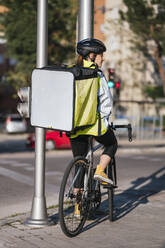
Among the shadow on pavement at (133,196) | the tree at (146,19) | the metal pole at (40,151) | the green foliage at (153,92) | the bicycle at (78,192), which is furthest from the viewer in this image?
the green foliage at (153,92)

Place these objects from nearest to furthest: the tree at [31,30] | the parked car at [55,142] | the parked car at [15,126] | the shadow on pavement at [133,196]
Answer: the shadow on pavement at [133,196] → the parked car at [55,142] → the tree at [31,30] → the parked car at [15,126]

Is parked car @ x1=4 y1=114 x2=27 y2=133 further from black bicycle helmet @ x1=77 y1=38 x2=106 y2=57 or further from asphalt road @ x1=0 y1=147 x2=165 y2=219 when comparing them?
black bicycle helmet @ x1=77 y1=38 x2=106 y2=57

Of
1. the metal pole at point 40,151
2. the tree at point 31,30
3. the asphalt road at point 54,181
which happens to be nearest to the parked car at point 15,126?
the tree at point 31,30

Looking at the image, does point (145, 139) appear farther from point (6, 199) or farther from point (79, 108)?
point (79, 108)

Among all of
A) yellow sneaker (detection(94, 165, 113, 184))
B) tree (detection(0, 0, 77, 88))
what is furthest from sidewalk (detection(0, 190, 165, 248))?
tree (detection(0, 0, 77, 88))

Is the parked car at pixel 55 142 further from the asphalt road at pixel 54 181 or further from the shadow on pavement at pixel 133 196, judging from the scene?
the shadow on pavement at pixel 133 196

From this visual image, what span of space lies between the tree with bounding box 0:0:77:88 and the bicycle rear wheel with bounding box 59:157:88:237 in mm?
27269

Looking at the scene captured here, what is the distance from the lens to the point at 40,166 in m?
5.85

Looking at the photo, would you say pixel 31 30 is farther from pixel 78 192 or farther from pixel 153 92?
pixel 78 192

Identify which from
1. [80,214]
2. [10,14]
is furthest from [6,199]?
[10,14]

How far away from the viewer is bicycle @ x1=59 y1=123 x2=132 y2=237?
5.12 metres

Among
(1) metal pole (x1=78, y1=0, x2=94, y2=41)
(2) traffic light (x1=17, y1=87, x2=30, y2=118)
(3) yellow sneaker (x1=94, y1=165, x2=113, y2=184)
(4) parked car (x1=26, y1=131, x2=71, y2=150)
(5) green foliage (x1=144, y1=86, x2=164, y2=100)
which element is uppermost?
(5) green foliage (x1=144, y1=86, x2=164, y2=100)

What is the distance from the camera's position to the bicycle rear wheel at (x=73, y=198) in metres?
5.11

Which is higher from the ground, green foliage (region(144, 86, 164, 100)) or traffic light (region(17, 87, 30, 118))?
green foliage (region(144, 86, 164, 100))
